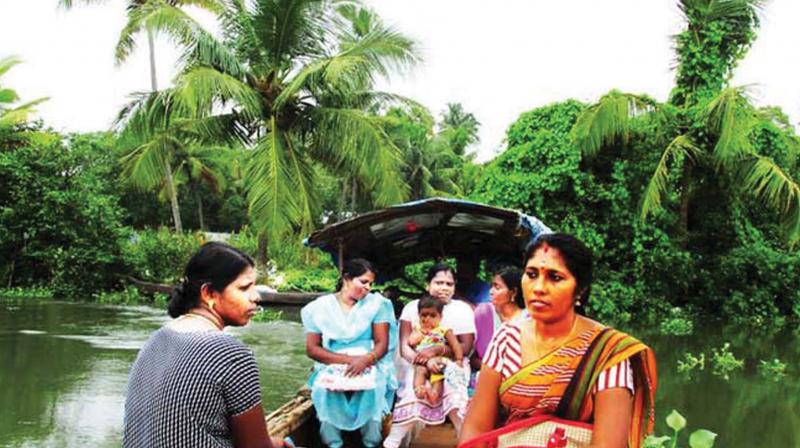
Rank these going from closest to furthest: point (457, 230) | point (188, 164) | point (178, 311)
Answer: point (178, 311) < point (457, 230) < point (188, 164)

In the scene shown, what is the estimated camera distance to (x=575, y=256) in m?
2.17

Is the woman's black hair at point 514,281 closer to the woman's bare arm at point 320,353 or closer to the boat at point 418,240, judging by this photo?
the boat at point 418,240

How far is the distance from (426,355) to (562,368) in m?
2.79

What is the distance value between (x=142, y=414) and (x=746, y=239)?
55.9 ft

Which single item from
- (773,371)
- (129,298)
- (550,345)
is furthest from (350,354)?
(129,298)

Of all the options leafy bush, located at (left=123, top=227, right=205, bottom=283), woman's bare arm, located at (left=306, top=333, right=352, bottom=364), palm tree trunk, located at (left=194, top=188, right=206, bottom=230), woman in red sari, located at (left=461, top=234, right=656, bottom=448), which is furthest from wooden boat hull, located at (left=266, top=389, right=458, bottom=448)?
palm tree trunk, located at (left=194, top=188, right=206, bottom=230)

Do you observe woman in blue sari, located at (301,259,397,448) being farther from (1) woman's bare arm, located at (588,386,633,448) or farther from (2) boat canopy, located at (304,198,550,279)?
(1) woman's bare arm, located at (588,386,633,448)

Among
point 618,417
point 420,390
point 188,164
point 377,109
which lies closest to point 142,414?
point 618,417

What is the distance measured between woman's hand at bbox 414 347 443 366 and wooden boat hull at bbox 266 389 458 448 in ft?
1.55

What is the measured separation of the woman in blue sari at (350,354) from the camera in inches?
183

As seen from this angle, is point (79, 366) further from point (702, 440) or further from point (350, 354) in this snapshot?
point (702, 440)

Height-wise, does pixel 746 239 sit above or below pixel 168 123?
below

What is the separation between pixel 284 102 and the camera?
627 inches

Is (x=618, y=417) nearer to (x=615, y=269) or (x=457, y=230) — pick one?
(x=457, y=230)
